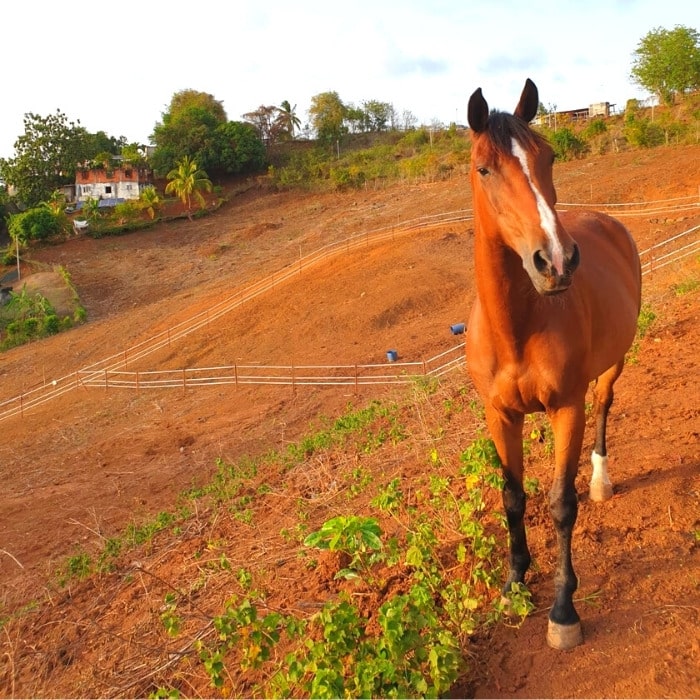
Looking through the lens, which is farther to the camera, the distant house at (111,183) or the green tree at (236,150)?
the distant house at (111,183)

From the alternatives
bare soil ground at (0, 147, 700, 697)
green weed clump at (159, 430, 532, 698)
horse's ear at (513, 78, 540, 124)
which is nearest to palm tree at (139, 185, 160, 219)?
bare soil ground at (0, 147, 700, 697)

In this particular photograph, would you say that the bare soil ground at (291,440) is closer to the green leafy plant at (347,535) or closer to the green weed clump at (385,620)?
the green weed clump at (385,620)

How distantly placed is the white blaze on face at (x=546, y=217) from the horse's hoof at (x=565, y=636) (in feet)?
5.70

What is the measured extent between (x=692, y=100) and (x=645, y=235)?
22.2 metres

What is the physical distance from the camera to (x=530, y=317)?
3.00 metres

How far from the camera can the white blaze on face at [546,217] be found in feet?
7.68

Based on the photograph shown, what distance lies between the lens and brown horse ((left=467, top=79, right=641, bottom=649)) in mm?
2531

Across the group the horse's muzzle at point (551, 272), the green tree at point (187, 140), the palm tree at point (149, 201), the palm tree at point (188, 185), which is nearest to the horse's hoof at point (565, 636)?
the horse's muzzle at point (551, 272)

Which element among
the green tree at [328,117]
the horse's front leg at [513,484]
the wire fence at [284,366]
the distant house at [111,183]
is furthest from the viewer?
the green tree at [328,117]

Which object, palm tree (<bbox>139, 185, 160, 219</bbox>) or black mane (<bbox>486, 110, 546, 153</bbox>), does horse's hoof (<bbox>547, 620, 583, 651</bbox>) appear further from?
palm tree (<bbox>139, 185, 160, 219</bbox>)

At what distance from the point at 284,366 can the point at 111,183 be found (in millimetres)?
40287

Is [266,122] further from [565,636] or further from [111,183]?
[565,636]

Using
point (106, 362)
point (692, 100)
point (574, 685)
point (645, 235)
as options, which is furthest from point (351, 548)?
point (692, 100)

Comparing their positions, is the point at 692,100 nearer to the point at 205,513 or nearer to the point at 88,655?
the point at 205,513
